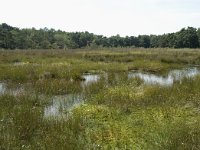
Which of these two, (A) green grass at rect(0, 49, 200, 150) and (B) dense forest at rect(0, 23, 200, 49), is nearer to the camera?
(A) green grass at rect(0, 49, 200, 150)

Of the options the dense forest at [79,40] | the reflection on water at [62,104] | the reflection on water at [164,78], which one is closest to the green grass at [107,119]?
the reflection on water at [62,104]

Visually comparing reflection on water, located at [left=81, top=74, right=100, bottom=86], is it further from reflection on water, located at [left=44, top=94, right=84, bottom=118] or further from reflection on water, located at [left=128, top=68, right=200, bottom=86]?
reflection on water, located at [left=44, top=94, right=84, bottom=118]

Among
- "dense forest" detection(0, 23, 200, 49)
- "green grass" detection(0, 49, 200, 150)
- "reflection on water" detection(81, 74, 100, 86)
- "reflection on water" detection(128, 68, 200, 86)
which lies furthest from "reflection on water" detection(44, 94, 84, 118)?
"dense forest" detection(0, 23, 200, 49)

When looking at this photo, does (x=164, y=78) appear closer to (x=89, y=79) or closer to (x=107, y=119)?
(x=89, y=79)

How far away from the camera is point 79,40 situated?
12338 cm

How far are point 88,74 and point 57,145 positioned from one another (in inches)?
650

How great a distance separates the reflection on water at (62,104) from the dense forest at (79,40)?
198 ft

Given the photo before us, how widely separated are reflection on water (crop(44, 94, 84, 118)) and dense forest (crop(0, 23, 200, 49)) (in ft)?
198

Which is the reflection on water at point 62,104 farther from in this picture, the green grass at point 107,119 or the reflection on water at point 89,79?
the reflection on water at point 89,79

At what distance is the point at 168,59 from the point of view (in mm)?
34562

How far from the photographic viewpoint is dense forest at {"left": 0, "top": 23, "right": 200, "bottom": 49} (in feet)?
265

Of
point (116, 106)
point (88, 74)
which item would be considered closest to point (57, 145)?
point (116, 106)

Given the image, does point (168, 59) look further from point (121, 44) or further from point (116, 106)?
point (121, 44)

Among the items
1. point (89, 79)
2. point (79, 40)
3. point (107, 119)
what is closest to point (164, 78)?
point (89, 79)
